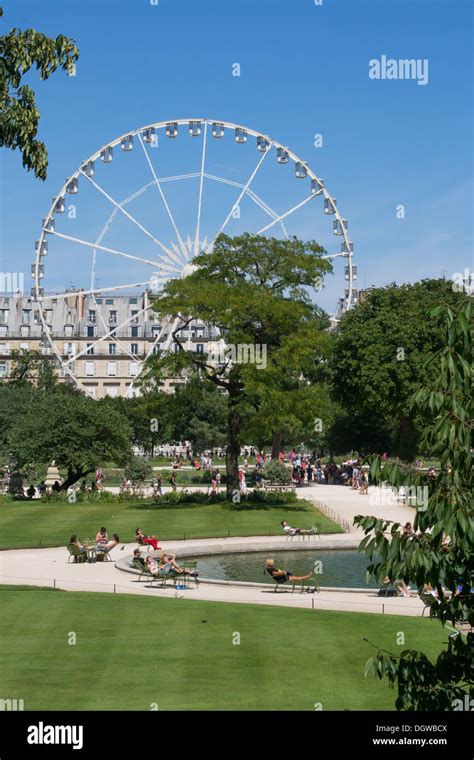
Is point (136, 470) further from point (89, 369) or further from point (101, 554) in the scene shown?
point (89, 369)

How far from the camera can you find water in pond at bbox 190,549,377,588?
3322 cm

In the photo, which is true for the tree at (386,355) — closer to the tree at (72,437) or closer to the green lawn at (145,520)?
the tree at (72,437)

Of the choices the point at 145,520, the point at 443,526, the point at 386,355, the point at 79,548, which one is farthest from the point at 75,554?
the point at 386,355

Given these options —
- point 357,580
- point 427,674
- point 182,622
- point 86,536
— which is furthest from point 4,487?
point 427,674

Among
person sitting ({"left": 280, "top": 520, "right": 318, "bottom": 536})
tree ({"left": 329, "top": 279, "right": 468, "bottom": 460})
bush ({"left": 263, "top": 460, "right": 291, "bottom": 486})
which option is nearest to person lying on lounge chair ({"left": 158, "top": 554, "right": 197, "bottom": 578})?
person sitting ({"left": 280, "top": 520, "right": 318, "bottom": 536})

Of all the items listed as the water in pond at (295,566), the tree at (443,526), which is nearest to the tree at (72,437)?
the water in pond at (295,566)

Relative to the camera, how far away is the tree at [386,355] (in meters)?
71.3

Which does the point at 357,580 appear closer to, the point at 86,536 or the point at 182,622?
the point at 182,622

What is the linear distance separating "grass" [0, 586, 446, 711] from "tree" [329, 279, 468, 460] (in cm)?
4199

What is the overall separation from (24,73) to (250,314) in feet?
119

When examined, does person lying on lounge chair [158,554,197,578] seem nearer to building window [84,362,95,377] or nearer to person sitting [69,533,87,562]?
person sitting [69,533,87,562]

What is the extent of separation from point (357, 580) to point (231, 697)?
15.2 metres

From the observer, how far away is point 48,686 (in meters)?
19.0

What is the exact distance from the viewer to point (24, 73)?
18.9 meters
